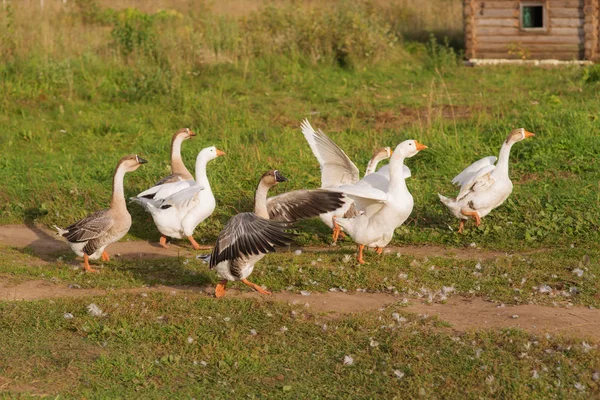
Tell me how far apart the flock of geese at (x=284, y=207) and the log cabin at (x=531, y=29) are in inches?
339

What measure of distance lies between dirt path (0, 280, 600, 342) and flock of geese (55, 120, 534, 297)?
1.48ft

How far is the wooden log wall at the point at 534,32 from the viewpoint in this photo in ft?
54.3

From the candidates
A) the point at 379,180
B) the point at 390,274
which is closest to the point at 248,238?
the point at 390,274

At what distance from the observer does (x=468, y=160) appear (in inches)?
412

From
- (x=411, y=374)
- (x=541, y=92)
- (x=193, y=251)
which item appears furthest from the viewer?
(x=541, y=92)

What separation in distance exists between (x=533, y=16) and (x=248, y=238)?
1259 centimetres

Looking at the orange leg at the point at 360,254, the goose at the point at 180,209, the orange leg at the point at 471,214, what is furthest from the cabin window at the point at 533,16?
the goose at the point at 180,209

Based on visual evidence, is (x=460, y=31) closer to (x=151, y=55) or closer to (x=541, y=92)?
(x=541, y=92)

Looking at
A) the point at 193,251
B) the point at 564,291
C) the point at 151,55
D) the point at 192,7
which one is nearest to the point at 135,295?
the point at 193,251

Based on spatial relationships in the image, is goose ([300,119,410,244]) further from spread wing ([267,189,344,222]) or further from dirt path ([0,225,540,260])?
spread wing ([267,189,344,222])

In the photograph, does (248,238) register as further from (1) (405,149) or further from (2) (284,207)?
(1) (405,149)

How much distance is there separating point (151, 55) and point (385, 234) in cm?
849

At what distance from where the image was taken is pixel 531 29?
1695 centimetres

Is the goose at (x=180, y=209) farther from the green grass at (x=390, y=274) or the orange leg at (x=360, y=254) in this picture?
the orange leg at (x=360, y=254)
